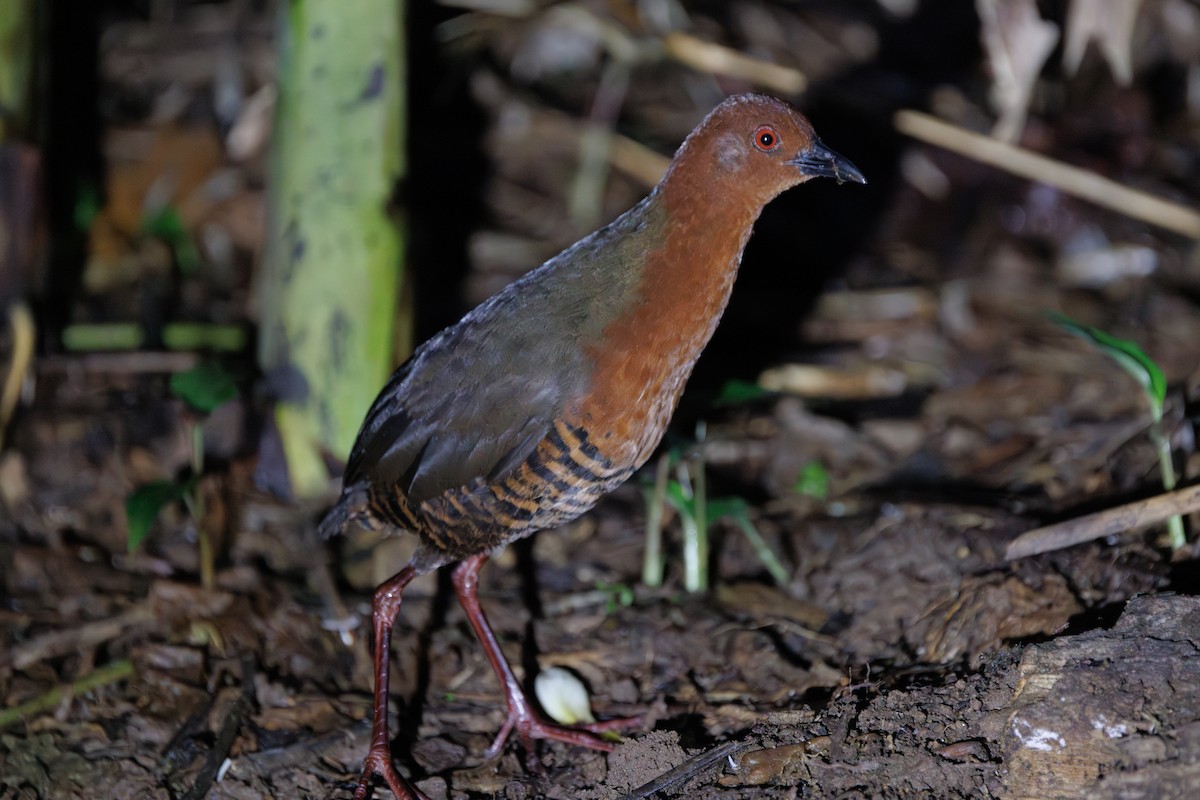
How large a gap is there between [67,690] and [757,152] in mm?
2579

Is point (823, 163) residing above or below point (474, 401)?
above

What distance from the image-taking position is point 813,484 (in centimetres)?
471

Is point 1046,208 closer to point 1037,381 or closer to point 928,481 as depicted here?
point 1037,381

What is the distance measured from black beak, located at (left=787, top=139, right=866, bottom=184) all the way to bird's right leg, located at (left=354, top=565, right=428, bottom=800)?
1.58m

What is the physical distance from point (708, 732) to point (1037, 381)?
2537 millimetres

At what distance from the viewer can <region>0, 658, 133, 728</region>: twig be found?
12.1ft

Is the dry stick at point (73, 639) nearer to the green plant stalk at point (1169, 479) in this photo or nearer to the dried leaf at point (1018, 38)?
the green plant stalk at point (1169, 479)

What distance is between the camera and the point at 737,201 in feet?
10.9

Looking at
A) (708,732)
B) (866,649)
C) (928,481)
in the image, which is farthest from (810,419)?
(708,732)

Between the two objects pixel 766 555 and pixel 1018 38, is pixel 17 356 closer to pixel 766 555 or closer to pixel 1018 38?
pixel 766 555

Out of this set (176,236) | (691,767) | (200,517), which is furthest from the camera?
(176,236)

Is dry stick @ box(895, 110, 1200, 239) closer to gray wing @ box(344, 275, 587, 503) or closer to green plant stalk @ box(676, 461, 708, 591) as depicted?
green plant stalk @ box(676, 461, 708, 591)

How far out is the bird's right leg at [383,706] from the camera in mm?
3335

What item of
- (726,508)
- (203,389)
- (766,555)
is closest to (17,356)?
(203,389)
